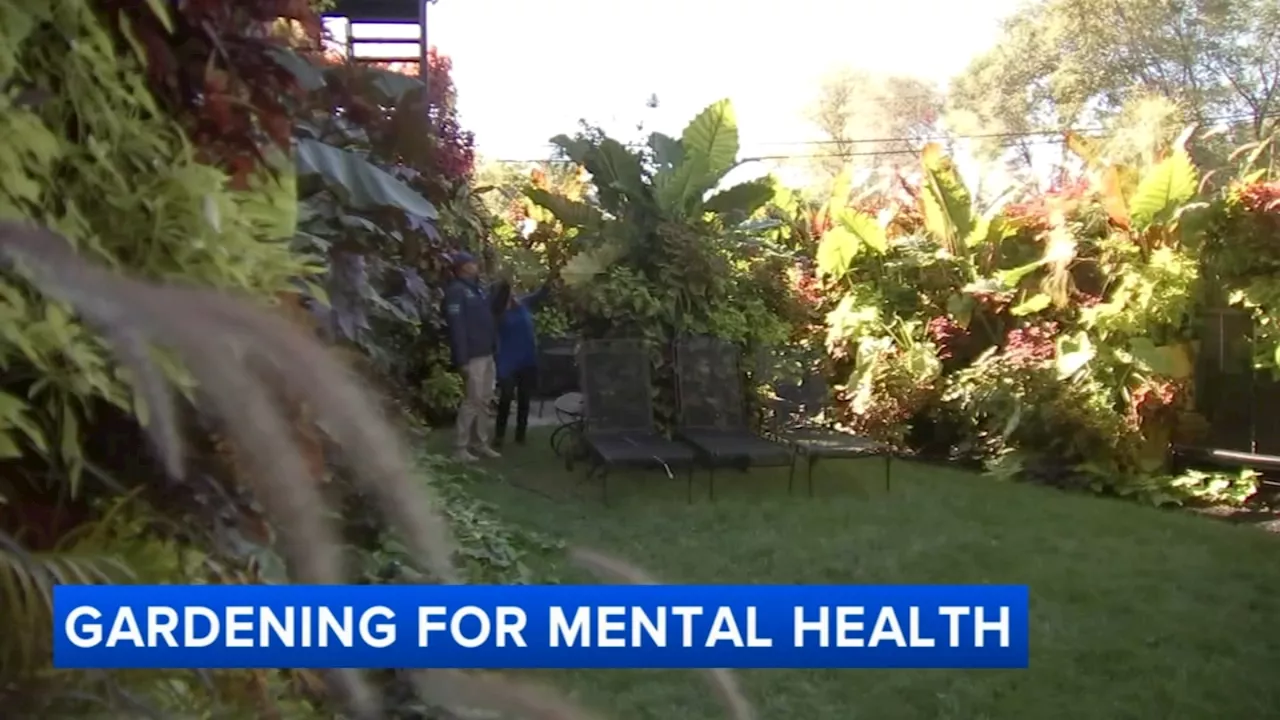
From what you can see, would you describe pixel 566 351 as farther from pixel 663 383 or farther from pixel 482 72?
pixel 482 72

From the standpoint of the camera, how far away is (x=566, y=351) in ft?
15.7

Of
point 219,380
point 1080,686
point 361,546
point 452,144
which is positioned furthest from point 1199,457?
point 219,380

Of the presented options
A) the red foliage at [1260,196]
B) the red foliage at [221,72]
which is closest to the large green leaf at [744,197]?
the red foliage at [1260,196]

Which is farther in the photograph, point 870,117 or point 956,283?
point 956,283

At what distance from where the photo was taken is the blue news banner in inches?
41.5

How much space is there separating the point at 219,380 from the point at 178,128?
244 millimetres

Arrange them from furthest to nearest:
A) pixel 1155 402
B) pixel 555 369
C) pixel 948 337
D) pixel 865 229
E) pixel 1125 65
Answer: pixel 865 229 → pixel 948 337 → pixel 555 369 → pixel 1155 402 → pixel 1125 65

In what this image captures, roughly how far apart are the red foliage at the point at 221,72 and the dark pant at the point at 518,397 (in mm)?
3136

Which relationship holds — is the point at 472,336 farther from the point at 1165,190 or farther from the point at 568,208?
the point at 1165,190

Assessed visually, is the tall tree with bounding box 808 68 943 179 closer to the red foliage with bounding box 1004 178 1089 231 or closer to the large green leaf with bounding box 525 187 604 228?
the red foliage with bounding box 1004 178 1089 231

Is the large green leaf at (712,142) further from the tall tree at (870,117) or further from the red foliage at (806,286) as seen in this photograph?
the red foliage at (806,286)

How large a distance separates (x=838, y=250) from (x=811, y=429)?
1191 mm

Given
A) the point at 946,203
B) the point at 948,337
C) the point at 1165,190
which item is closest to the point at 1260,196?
the point at 1165,190

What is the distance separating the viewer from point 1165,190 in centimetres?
417
